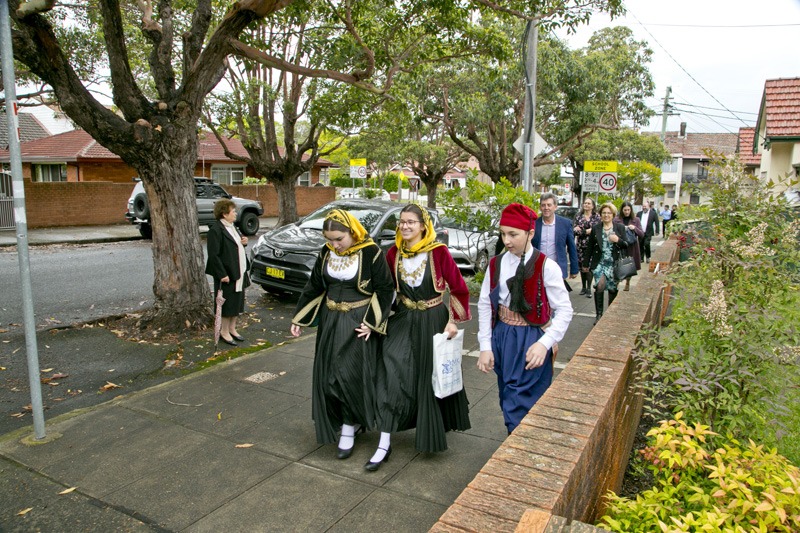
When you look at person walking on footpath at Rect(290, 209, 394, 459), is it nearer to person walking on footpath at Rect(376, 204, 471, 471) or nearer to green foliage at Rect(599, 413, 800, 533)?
person walking on footpath at Rect(376, 204, 471, 471)

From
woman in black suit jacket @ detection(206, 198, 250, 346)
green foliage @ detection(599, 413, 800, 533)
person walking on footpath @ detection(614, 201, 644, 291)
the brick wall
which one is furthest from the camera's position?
the brick wall

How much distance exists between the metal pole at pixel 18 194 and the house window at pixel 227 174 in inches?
1247

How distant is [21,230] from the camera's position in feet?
13.5

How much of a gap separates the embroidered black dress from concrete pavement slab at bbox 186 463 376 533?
567mm

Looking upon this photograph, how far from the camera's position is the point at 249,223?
72.5 feet

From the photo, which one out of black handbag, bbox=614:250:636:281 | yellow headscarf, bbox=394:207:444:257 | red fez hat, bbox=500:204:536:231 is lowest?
black handbag, bbox=614:250:636:281

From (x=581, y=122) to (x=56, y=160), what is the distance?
24.3m

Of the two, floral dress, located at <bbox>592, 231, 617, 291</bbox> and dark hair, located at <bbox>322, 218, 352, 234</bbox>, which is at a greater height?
dark hair, located at <bbox>322, 218, 352, 234</bbox>

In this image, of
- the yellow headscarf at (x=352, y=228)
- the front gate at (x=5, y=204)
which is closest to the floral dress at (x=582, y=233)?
the yellow headscarf at (x=352, y=228)

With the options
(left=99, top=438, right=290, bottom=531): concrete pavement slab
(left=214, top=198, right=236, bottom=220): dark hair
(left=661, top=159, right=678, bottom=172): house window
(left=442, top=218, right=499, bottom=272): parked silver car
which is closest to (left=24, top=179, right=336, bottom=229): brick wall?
(left=442, top=218, right=499, bottom=272): parked silver car

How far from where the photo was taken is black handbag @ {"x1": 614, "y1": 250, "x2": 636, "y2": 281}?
323 inches

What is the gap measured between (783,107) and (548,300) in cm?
1314

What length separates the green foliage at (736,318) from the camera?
2922 mm

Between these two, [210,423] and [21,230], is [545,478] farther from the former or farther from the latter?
[21,230]
